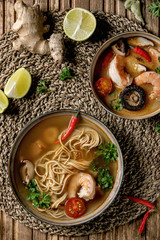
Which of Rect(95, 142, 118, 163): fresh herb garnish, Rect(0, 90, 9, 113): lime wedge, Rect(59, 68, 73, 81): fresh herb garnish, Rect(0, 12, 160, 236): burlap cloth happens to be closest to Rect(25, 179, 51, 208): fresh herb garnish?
Rect(0, 12, 160, 236): burlap cloth

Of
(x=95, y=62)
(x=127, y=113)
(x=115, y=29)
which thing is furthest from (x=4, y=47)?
(x=127, y=113)

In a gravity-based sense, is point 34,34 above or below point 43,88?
above

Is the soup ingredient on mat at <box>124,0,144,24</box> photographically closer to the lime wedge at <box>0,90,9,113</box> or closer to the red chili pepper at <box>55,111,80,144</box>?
the red chili pepper at <box>55,111,80,144</box>

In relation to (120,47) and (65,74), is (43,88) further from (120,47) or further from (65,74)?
(120,47)

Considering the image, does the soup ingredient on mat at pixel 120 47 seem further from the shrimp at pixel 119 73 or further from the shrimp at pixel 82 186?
the shrimp at pixel 82 186

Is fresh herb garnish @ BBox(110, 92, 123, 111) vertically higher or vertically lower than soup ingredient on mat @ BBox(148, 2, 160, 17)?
lower

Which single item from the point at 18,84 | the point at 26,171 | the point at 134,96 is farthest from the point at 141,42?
the point at 26,171
